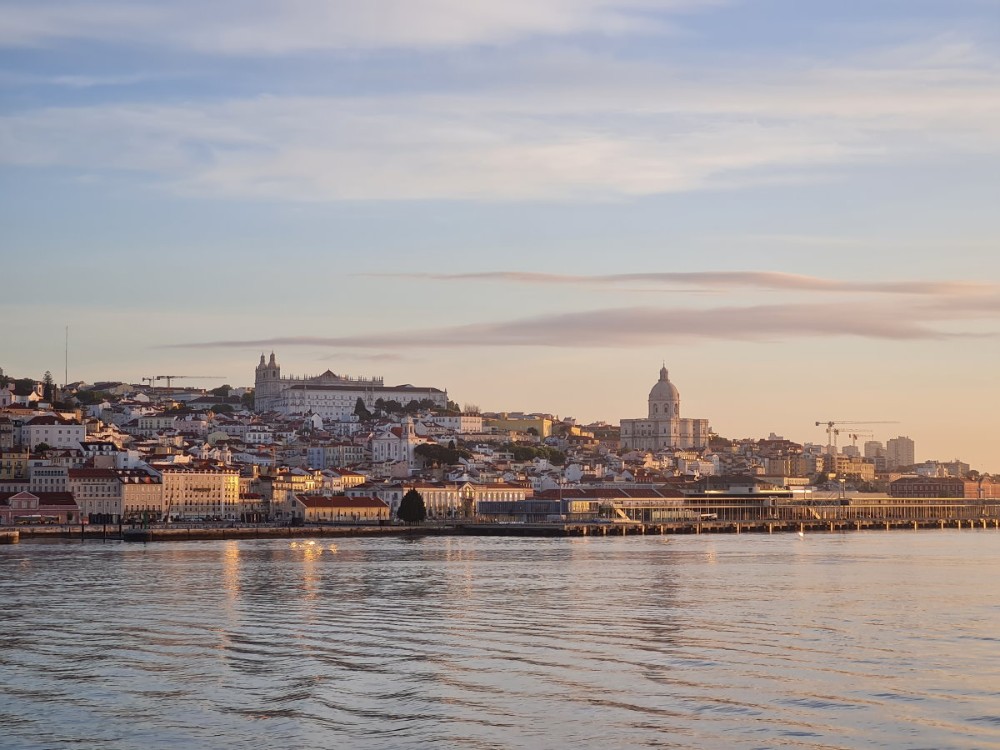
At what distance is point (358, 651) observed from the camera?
23.0 meters

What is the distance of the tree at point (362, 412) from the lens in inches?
6114

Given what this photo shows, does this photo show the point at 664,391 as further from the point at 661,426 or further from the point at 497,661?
the point at 497,661

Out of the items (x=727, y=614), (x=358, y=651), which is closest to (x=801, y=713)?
(x=358, y=651)

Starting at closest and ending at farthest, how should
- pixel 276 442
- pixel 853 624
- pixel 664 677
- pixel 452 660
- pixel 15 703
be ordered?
pixel 15 703, pixel 664 677, pixel 452 660, pixel 853 624, pixel 276 442

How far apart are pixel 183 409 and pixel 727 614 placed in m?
117

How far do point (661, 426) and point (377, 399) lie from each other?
34.0 metres

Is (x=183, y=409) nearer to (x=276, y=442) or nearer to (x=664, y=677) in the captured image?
(x=276, y=442)

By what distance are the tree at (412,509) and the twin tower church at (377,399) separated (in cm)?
7284

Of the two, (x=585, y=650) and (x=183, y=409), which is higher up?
(x=183, y=409)

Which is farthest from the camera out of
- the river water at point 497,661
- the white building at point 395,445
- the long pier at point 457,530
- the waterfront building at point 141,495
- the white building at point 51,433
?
the white building at point 395,445

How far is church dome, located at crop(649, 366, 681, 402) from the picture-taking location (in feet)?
601

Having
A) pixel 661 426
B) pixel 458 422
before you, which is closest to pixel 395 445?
pixel 458 422

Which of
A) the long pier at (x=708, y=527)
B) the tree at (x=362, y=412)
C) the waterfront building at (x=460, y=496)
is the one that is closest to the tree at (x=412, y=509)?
the long pier at (x=708, y=527)

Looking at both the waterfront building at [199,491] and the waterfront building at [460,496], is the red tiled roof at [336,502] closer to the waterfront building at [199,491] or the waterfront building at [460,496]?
the waterfront building at [199,491]
